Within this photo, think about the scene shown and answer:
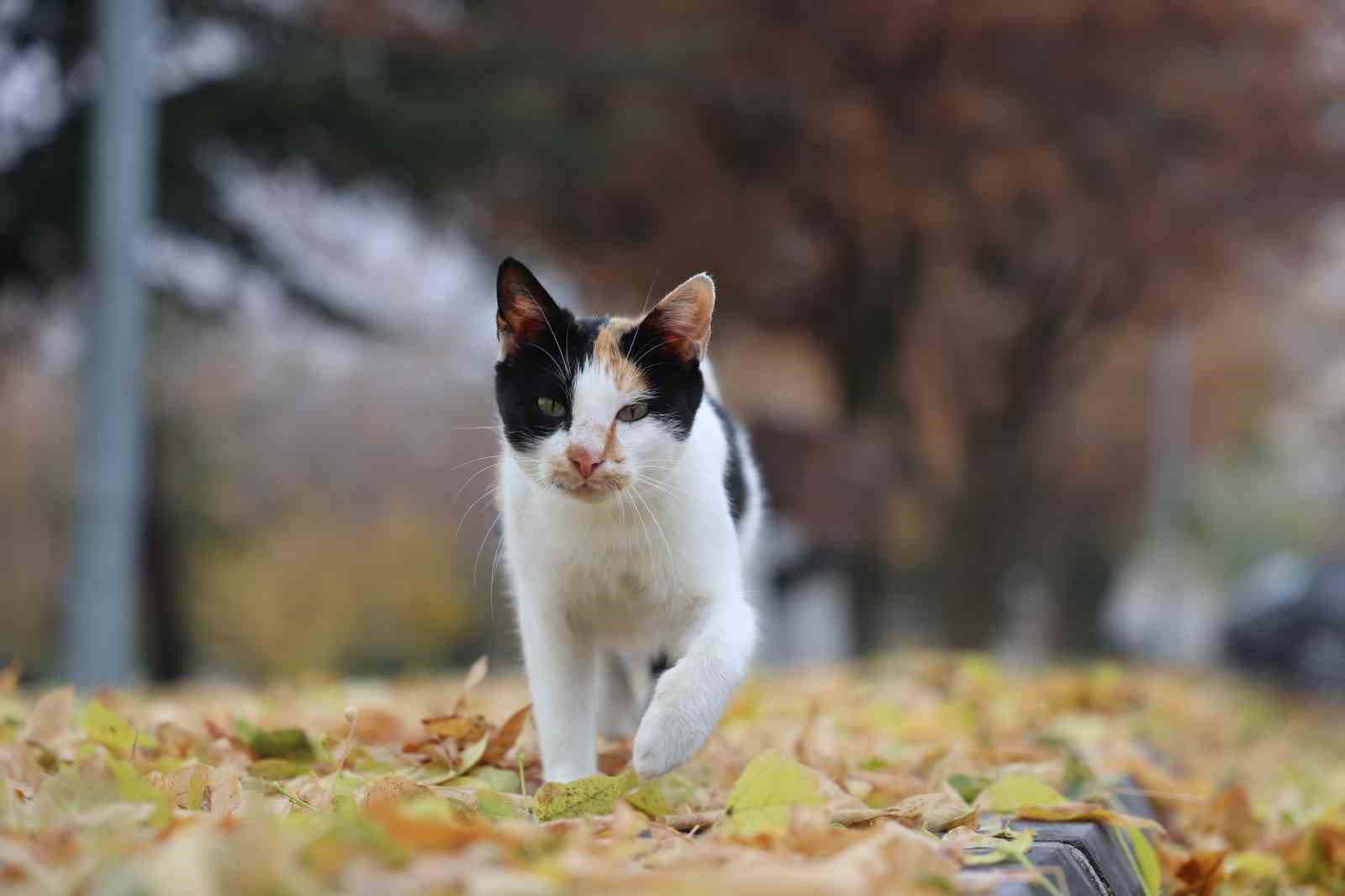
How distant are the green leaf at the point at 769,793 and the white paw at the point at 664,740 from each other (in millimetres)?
218

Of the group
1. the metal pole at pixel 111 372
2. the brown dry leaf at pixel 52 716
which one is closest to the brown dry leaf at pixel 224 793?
the brown dry leaf at pixel 52 716

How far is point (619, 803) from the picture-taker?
Answer: 1.36m

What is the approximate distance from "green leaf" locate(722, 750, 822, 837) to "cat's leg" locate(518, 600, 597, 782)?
1.83 ft

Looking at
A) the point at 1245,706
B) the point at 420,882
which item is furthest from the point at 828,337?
the point at 420,882

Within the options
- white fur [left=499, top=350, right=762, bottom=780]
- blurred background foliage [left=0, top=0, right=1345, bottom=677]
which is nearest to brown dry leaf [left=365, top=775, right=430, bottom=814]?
white fur [left=499, top=350, right=762, bottom=780]

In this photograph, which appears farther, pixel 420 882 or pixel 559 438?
pixel 559 438

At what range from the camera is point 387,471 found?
17.0 meters

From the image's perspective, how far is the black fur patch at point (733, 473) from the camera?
244cm

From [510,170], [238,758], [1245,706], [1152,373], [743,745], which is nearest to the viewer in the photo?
[238,758]

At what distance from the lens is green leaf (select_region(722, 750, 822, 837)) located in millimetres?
1492

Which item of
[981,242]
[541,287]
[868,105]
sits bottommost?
[541,287]

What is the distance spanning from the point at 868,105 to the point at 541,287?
363 inches

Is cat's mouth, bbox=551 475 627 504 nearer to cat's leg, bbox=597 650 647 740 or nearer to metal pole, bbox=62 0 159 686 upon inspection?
cat's leg, bbox=597 650 647 740

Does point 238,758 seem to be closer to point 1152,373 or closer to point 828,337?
point 828,337
